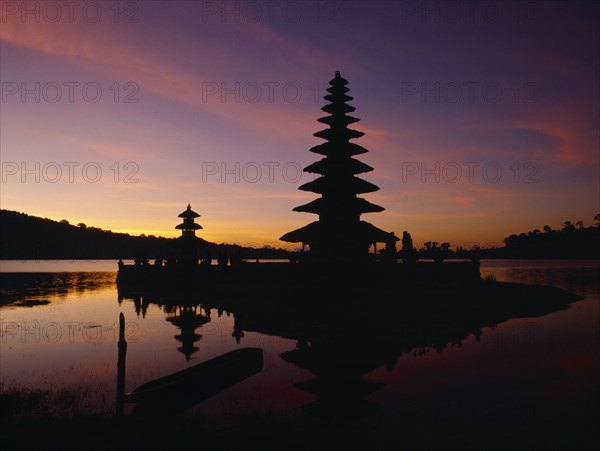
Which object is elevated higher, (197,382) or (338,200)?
(338,200)

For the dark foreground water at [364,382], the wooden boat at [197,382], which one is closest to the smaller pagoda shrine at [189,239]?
the dark foreground water at [364,382]

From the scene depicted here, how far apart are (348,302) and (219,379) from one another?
47.1ft

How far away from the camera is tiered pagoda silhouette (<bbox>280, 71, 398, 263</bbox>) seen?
32062mm

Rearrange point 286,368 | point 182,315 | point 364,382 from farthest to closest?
point 182,315 → point 286,368 → point 364,382

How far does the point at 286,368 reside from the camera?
17.0 m

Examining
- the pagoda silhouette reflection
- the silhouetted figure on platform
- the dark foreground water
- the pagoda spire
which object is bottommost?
the dark foreground water

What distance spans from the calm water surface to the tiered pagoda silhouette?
A: 6537 mm

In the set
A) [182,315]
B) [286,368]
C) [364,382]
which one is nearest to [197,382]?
[286,368]

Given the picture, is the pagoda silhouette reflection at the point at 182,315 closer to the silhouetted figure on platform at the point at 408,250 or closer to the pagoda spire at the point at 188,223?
the pagoda spire at the point at 188,223

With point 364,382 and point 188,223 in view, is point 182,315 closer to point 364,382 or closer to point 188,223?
point 188,223

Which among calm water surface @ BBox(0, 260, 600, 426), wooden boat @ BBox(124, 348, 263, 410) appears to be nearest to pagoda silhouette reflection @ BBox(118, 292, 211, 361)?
calm water surface @ BBox(0, 260, 600, 426)

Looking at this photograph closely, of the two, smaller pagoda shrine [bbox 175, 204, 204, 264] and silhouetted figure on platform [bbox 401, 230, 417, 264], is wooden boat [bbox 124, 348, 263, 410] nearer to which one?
silhouetted figure on platform [bbox 401, 230, 417, 264]

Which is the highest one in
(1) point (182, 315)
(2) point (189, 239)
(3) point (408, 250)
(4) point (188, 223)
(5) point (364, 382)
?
(4) point (188, 223)

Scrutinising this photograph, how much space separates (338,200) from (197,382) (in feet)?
72.9
